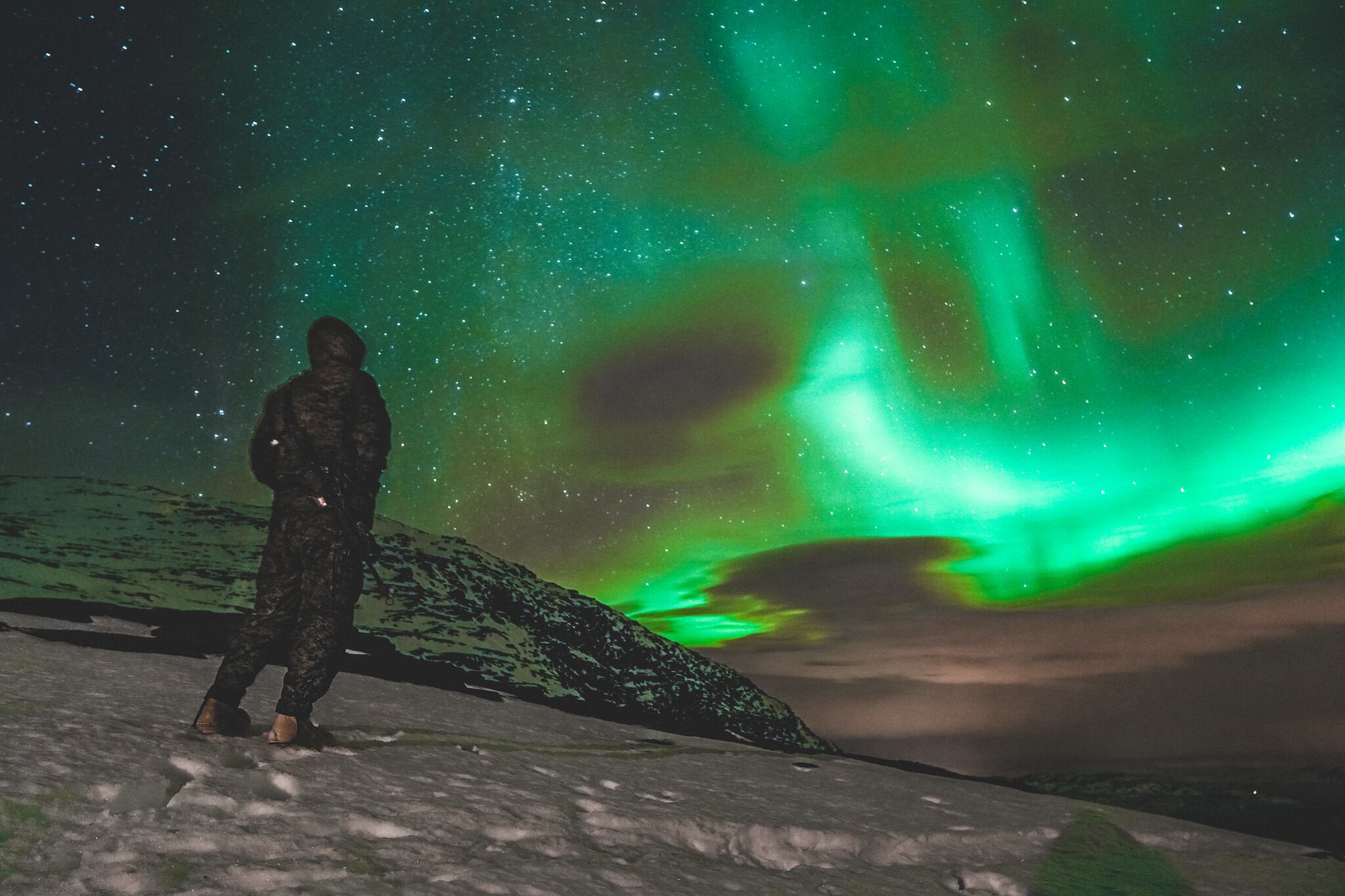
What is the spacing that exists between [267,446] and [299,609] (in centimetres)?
100

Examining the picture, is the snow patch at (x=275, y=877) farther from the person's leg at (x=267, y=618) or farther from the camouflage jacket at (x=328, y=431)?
the camouflage jacket at (x=328, y=431)

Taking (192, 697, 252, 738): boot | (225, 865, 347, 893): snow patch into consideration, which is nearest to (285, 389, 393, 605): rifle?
(192, 697, 252, 738): boot

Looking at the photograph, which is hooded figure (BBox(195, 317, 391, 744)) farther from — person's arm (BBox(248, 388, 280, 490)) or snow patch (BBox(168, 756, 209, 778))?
snow patch (BBox(168, 756, 209, 778))

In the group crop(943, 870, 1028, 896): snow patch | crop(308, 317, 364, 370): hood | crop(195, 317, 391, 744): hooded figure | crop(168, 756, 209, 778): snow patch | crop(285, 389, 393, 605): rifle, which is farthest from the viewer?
crop(308, 317, 364, 370): hood

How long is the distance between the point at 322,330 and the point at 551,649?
51.1 meters

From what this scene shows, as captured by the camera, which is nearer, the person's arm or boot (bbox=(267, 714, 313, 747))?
boot (bbox=(267, 714, 313, 747))

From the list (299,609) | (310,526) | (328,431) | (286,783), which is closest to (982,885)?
(286,783)

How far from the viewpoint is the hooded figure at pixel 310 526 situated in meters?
4.25

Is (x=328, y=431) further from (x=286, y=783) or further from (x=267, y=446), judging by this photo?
(x=286, y=783)

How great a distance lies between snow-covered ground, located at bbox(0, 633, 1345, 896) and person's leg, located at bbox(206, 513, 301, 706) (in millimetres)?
297

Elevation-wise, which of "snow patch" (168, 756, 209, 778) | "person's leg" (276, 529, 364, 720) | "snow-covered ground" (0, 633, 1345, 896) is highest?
"person's leg" (276, 529, 364, 720)

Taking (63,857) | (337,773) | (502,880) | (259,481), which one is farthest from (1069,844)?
(259,481)

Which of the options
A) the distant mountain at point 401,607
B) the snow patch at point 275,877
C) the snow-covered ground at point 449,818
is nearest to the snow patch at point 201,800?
the snow-covered ground at point 449,818

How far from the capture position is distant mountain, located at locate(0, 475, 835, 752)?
13570 millimetres
